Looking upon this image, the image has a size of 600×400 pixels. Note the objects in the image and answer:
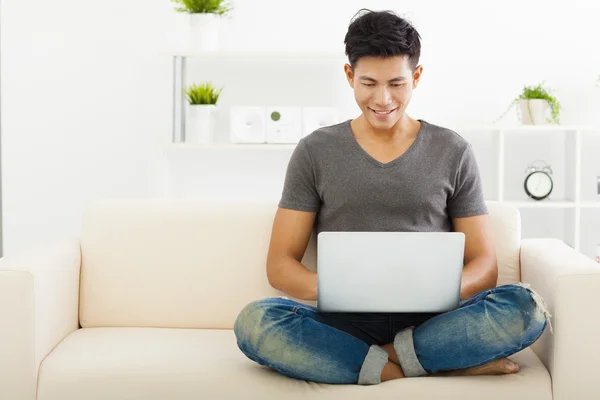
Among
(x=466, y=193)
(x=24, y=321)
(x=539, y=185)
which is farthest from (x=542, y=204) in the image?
(x=24, y=321)

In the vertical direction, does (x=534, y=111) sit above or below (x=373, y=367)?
above

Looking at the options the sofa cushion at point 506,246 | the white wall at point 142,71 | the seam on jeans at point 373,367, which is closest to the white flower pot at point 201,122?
the white wall at point 142,71

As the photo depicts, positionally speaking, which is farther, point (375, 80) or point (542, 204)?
point (542, 204)

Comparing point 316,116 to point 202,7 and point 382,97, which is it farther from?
point 382,97

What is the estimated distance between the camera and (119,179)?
438cm

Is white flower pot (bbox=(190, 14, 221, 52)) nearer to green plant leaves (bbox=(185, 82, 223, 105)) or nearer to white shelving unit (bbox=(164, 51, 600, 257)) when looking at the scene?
white shelving unit (bbox=(164, 51, 600, 257))

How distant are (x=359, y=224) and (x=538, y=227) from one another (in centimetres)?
232

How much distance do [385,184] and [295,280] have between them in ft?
1.09

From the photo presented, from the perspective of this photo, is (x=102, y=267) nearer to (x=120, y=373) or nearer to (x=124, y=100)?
(x=120, y=373)

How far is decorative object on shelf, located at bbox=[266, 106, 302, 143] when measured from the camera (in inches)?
159

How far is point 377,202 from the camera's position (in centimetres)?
219

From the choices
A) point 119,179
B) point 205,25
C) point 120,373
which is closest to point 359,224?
point 120,373

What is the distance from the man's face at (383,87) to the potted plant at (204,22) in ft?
6.33

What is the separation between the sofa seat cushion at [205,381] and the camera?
1881mm
